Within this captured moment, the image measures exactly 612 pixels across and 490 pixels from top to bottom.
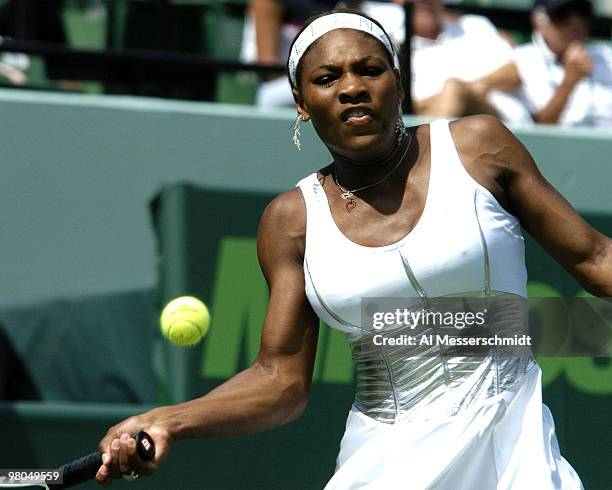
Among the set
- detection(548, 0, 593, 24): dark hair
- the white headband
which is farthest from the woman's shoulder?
detection(548, 0, 593, 24): dark hair

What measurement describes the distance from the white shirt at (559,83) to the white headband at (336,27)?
3.20 meters

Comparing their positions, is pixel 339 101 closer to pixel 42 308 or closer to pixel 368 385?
pixel 368 385

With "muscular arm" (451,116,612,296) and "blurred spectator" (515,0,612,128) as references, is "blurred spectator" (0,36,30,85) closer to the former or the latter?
"blurred spectator" (515,0,612,128)

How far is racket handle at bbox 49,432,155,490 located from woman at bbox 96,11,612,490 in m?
0.06

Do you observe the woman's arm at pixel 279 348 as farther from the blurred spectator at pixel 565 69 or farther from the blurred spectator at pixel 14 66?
the blurred spectator at pixel 565 69

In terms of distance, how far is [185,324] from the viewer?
341cm

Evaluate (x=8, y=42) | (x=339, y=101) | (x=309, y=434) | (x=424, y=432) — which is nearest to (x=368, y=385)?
(x=424, y=432)

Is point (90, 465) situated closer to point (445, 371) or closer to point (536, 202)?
point (445, 371)

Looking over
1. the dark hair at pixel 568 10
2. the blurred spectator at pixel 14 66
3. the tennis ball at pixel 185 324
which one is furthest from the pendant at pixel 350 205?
the dark hair at pixel 568 10

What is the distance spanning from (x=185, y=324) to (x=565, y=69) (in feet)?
11.4

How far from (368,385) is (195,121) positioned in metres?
2.81

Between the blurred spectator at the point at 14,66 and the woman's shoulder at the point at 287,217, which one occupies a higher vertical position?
the blurred spectator at the point at 14,66

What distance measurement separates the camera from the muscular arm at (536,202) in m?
2.94

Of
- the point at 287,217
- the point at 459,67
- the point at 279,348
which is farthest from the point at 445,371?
the point at 459,67
